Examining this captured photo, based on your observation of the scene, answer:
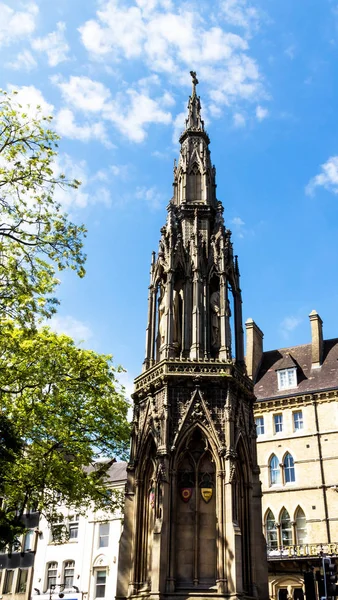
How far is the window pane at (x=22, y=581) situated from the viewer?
136 ft

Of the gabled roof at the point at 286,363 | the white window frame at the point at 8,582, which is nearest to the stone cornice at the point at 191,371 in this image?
the gabled roof at the point at 286,363

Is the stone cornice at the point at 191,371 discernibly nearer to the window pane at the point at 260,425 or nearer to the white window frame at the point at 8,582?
the window pane at the point at 260,425

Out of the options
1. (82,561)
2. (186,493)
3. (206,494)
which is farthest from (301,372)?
(186,493)

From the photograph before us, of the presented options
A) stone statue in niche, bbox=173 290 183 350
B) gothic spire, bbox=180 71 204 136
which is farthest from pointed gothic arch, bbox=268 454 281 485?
gothic spire, bbox=180 71 204 136

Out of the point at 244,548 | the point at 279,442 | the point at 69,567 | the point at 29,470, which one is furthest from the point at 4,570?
the point at 244,548

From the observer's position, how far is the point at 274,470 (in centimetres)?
3759

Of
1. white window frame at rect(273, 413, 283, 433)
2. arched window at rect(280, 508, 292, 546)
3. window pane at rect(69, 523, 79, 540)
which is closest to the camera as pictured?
arched window at rect(280, 508, 292, 546)

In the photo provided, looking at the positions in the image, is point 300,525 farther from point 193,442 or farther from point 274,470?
point 193,442

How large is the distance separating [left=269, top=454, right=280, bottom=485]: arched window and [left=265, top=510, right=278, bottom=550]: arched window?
6.50 ft

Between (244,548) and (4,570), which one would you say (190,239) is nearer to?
(244,548)

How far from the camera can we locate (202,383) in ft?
56.1

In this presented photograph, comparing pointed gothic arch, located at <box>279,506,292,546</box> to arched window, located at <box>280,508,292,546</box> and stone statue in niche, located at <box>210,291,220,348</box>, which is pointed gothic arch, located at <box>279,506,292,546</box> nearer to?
arched window, located at <box>280,508,292,546</box>

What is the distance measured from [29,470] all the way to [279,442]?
20636 mm

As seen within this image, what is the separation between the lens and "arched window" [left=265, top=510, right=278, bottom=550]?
35375mm
